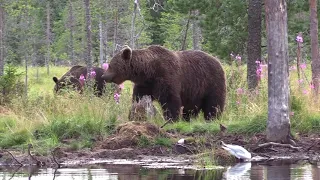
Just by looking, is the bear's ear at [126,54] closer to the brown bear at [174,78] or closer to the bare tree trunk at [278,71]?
the brown bear at [174,78]

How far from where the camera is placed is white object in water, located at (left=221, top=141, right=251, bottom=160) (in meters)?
12.5

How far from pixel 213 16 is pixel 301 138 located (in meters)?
16.1

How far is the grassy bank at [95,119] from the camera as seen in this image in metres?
14.5

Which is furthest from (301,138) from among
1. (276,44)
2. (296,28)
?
(296,28)

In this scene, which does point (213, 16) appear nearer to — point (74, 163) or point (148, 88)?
point (148, 88)

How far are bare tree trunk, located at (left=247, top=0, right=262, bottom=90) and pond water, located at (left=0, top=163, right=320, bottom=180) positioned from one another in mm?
7837

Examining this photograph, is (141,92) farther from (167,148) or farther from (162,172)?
(162,172)

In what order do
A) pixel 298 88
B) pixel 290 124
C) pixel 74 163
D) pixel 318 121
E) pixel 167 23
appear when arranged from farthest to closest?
pixel 167 23
pixel 298 88
pixel 318 121
pixel 290 124
pixel 74 163

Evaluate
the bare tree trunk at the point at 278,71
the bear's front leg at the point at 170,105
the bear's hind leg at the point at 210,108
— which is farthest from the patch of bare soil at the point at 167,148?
the bear's hind leg at the point at 210,108

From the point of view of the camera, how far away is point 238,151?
41.1ft

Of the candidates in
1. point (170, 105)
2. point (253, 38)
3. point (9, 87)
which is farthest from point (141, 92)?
point (9, 87)

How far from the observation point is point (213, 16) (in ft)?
97.0

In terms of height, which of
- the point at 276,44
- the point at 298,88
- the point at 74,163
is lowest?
the point at 74,163

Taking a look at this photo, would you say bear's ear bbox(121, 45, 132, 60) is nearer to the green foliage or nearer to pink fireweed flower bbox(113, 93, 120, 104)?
pink fireweed flower bbox(113, 93, 120, 104)
